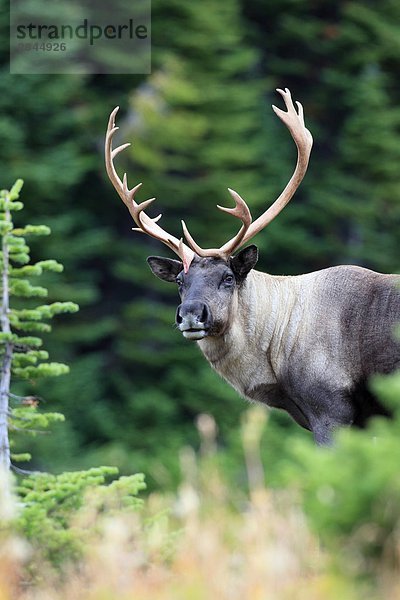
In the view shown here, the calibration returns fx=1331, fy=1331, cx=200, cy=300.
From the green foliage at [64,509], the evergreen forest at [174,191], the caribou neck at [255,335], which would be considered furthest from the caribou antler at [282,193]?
the evergreen forest at [174,191]

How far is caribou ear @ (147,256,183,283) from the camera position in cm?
954

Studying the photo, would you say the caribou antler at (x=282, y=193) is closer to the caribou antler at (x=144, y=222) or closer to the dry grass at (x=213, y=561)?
the caribou antler at (x=144, y=222)

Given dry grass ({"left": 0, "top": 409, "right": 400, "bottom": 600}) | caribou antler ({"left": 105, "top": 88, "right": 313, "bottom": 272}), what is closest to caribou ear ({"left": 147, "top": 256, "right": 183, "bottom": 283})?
caribou antler ({"left": 105, "top": 88, "right": 313, "bottom": 272})

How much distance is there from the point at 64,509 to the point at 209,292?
2.20 m

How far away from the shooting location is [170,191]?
28.8 m

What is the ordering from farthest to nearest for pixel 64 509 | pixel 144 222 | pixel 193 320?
1. pixel 144 222
2. pixel 193 320
3. pixel 64 509

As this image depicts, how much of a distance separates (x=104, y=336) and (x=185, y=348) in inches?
76.1

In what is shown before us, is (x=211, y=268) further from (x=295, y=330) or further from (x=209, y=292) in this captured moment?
(x=295, y=330)

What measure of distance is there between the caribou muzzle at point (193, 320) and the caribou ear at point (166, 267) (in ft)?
2.86

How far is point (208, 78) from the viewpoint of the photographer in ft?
95.5

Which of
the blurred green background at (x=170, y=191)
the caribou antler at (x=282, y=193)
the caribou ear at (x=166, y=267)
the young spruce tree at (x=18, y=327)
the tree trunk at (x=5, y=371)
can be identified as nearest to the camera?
the tree trunk at (x=5, y=371)

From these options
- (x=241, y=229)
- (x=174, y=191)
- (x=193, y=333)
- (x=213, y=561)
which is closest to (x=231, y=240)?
(x=241, y=229)

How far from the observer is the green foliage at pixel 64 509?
649cm

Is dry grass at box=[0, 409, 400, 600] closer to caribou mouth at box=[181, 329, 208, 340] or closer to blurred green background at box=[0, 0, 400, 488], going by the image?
caribou mouth at box=[181, 329, 208, 340]
